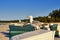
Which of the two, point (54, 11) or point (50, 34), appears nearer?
point (50, 34)

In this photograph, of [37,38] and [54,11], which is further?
[54,11]

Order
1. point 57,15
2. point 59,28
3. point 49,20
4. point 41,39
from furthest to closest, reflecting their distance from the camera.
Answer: point 57,15 → point 49,20 → point 59,28 → point 41,39

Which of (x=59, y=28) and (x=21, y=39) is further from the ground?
(x=21, y=39)

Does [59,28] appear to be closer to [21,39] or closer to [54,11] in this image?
[21,39]

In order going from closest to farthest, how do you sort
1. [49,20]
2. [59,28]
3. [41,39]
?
[41,39] → [59,28] → [49,20]

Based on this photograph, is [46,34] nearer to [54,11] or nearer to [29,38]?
[29,38]

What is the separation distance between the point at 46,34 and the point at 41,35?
0.22ft

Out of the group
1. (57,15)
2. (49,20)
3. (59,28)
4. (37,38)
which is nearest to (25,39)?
(37,38)

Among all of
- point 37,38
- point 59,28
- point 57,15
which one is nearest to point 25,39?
point 37,38

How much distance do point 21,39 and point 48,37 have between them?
0.37 meters

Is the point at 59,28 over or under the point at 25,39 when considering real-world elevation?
under

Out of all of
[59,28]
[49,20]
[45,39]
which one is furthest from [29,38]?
[49,20]

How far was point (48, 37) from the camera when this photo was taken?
85.6 inches

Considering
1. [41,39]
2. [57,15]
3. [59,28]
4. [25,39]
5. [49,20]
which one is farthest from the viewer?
[57,15]
